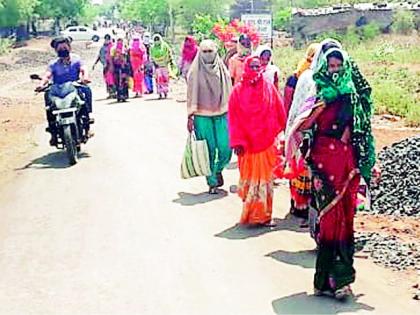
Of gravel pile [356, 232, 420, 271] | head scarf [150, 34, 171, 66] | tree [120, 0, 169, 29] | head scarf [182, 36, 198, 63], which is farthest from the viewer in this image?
tree [120, 0, 169, 29]

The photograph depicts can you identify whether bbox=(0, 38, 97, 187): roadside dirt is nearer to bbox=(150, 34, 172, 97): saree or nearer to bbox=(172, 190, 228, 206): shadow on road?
bbox=(172, 190, 228, 206): shadow on road

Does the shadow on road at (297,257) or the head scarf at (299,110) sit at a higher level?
the head scarf at (299,110)

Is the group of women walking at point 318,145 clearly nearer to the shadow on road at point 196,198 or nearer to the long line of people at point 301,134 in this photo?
the long line of people at point 301,134

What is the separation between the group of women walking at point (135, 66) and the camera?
73.5ft

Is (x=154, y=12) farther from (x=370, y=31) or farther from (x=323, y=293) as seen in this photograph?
(x=323, y=293)

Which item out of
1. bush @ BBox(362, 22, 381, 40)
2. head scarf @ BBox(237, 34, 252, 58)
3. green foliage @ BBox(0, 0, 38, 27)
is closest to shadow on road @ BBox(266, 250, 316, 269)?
head scarf @ BBox(237, 34, 252, 58)

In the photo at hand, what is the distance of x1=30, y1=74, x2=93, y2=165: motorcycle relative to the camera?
1259 centimetres

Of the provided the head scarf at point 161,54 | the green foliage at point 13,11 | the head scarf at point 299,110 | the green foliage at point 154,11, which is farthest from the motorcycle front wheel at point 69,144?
the green foliage at point 154,11

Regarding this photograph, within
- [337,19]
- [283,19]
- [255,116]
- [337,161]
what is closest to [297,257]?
[337,161]

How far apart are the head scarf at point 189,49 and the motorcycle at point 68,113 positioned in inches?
211

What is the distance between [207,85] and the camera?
1030cm

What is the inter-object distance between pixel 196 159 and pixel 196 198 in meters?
0.49

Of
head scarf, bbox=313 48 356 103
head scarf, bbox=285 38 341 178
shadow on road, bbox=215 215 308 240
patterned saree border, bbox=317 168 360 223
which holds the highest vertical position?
head scarf, bbox=313 48 356 103

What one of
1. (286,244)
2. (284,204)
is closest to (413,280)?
(286,244)
